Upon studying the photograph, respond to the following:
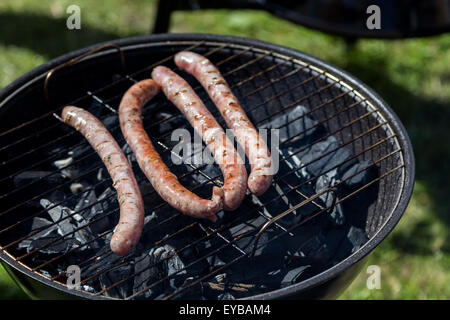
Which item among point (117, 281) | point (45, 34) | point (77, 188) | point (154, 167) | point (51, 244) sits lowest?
point (117, 281)

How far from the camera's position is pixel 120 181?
2598mm

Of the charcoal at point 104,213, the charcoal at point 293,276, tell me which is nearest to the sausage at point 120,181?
the charcoal at point 104,213

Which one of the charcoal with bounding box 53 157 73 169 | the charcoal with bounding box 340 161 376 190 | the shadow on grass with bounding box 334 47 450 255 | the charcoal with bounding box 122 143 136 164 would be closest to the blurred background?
the shadow on grass with bounding box 334 47 450 255

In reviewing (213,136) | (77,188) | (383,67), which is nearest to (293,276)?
(213,136)

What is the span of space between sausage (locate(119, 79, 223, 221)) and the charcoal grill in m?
0.18

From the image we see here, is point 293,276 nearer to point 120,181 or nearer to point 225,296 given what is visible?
point 225,296

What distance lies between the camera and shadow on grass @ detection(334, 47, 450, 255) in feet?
13.9

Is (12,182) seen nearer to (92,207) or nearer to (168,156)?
(92,207)

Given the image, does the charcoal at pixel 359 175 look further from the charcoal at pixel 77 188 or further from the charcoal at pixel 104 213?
the charcoal at pixel 77 188

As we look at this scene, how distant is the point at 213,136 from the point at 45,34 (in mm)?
3747

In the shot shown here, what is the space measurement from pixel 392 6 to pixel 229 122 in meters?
2.04

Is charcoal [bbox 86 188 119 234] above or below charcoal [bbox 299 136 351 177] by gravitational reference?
below

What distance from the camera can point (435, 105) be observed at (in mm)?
5184

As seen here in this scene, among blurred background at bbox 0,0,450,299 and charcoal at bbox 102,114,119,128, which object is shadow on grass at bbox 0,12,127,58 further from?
charcoal at bbox 102,114,119,128
